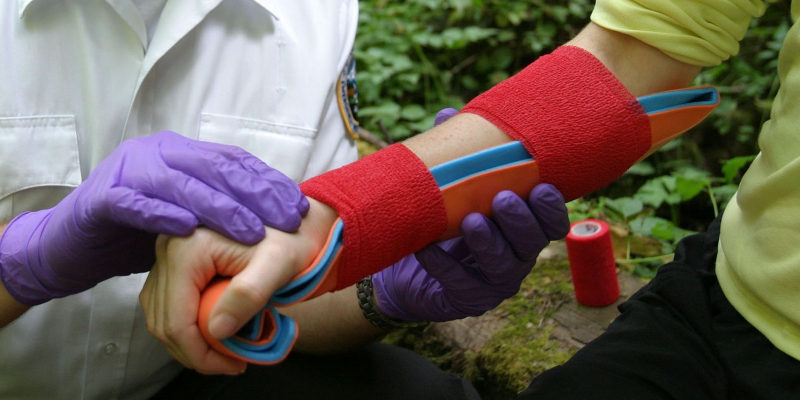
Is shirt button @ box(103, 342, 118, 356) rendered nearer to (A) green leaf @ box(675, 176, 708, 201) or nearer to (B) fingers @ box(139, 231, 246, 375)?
(B) fingers @ box(139, 231, 246, 375)

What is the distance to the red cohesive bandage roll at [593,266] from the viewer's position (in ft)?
4.99

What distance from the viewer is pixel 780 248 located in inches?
35.7

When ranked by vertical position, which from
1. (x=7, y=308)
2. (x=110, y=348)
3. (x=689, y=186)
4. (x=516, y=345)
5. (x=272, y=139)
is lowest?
(x=516, y=345)

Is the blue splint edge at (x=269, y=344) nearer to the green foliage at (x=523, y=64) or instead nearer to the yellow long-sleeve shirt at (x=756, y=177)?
the yellow long-sleeve shirt at (x=756, y=177)

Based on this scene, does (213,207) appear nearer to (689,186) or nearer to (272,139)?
(272,139)

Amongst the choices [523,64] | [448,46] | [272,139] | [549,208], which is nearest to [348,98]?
[272,139]

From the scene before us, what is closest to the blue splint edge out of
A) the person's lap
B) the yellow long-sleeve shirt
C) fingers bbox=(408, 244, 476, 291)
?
fingers bbox=(408, 244, 476, 291)

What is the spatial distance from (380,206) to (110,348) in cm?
55

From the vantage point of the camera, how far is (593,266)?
4.99 ft

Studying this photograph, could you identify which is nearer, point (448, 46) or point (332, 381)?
point (332, 381)

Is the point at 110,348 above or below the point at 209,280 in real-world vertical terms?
below

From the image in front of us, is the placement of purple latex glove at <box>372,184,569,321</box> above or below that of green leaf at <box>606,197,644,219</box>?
above

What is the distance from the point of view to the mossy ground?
4.80 feet

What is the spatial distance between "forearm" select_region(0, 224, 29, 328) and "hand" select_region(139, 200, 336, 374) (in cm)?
30
